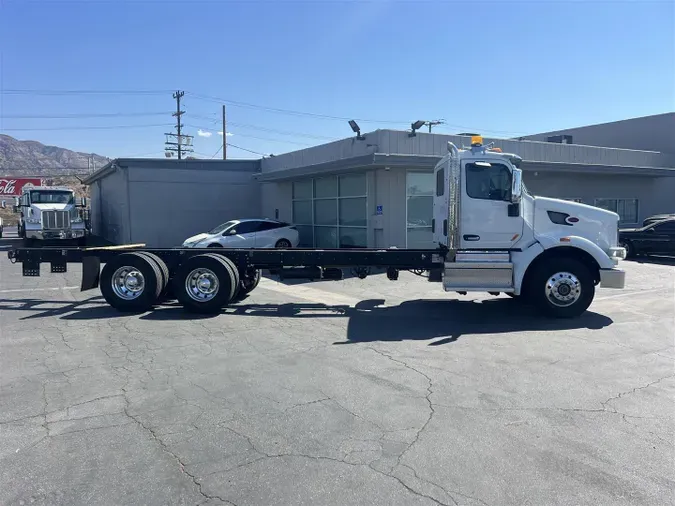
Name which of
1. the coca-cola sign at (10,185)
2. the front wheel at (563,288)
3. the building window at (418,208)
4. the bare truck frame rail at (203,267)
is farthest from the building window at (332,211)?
the coca-cola sign at (10,185)

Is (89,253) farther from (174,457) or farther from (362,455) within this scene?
(362,455)

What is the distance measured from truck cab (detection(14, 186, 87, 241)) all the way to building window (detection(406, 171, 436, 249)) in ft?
61.0

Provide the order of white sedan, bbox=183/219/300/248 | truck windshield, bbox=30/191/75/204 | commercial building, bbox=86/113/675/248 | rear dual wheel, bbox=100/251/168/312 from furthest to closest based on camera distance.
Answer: truck windshield, bbox=30/191/75/204
white sedan, bbox=183/219/300/248
commercial building, bbox=86/113/675/248
rear dual wheel, bbox=100/251/168/312

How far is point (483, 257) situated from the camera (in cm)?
927

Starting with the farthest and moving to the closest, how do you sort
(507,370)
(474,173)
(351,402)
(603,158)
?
(603,158), (474,173), (507,370), (351,402)

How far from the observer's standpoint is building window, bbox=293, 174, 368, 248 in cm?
1792

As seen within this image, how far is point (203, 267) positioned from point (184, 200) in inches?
677

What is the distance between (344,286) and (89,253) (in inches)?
235

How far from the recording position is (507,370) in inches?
235

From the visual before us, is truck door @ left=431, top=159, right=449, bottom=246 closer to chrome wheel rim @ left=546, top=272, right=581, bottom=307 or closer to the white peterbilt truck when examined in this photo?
the white peterbilt truck

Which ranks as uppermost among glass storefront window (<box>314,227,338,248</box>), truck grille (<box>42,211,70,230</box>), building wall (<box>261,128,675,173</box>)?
building wall (<box>261,128,675,173</box>)

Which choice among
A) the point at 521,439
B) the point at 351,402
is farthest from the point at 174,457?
the point at 521,439

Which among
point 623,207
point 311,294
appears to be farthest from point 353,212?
point 623,207

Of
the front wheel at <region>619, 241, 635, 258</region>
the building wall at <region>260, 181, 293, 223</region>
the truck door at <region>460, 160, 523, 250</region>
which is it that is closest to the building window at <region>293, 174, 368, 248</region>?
the building wall at <region>260, 181, 293, 223</region>
